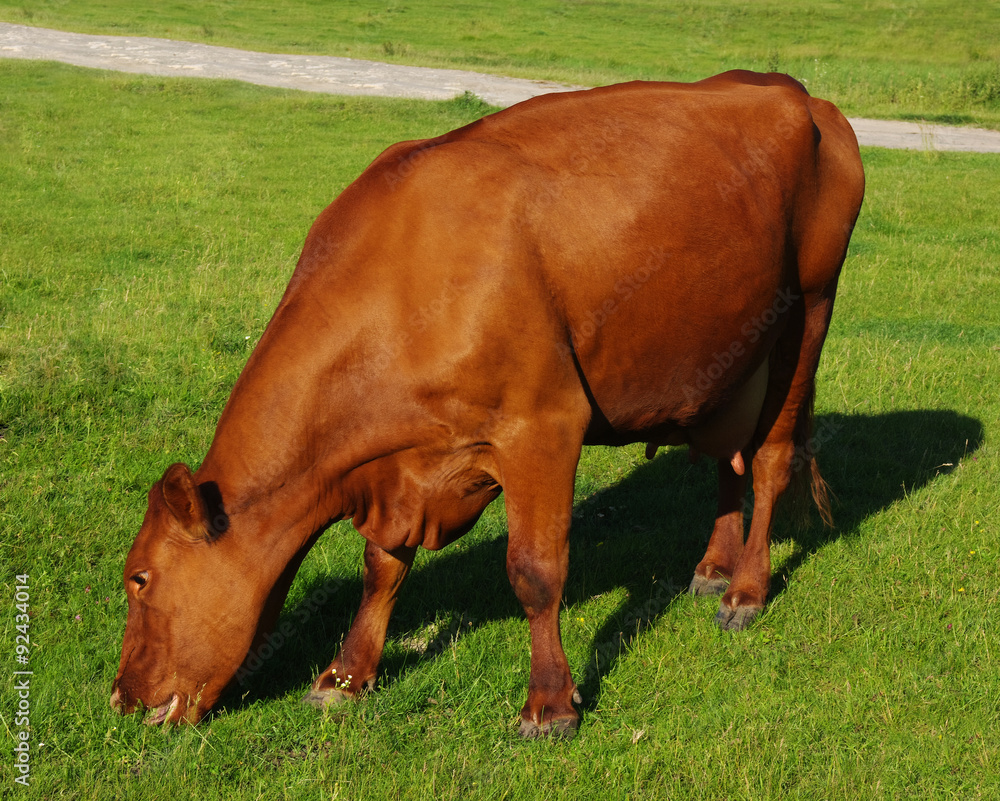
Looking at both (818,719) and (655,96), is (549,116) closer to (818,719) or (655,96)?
(655,96)

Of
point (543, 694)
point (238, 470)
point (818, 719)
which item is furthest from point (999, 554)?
point (238, 470)

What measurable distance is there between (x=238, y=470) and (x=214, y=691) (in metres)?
0.82

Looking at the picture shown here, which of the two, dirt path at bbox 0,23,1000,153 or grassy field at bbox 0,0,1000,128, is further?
grassy field at bbox 0,0,1000,128

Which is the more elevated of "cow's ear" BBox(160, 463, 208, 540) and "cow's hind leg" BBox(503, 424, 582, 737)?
"cow's ear" BBox(160, 463, 208, 540)

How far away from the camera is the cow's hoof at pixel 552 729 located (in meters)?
3.93

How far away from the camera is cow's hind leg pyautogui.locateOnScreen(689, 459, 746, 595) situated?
17.4ft

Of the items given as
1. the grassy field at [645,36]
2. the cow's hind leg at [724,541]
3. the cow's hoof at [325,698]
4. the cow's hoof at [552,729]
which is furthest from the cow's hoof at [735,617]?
the grassy field at [645,36]

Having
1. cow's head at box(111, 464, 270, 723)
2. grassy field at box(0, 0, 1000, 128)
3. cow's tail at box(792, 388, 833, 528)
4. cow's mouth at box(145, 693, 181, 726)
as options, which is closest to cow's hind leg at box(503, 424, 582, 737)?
cow's head at box(111, 464, 270, 723)

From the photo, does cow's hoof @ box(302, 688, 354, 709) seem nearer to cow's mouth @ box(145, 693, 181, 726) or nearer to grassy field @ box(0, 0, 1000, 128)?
cow's mouth @ box(145, 693, 181, 726)

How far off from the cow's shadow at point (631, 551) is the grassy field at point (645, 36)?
62.1 feet
